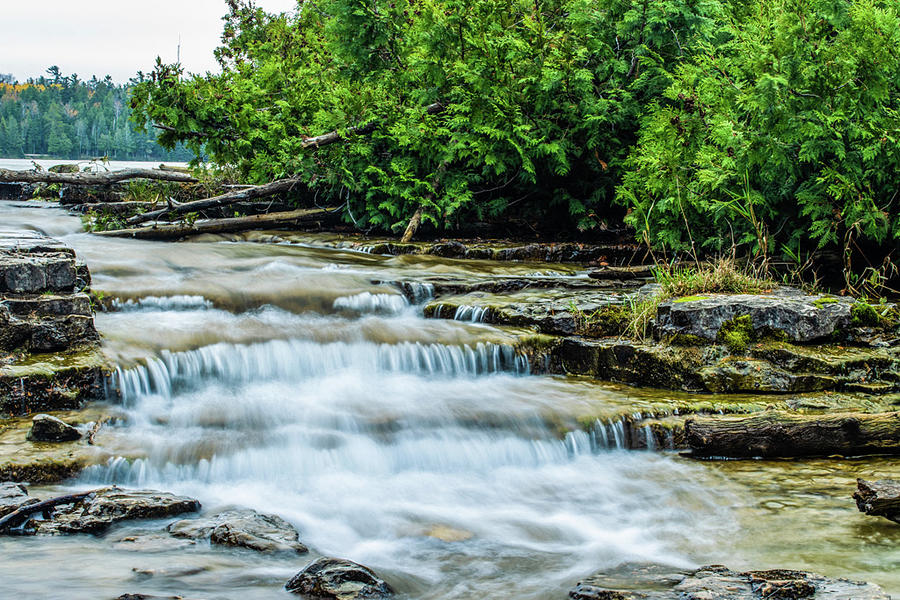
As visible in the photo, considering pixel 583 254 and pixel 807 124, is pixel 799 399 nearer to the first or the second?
pixel 807 124

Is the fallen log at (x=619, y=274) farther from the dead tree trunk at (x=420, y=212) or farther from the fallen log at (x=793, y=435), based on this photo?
the fallen log at (x=793, y=435)

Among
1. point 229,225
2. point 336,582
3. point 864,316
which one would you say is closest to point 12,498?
point 336,582

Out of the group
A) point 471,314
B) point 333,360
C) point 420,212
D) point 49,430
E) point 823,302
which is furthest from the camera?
point 420,212

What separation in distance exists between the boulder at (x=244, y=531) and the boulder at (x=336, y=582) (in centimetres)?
65

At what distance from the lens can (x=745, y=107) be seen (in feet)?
30.1

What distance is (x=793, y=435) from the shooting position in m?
5.89

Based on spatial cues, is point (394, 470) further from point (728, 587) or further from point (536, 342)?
point (728, 587)

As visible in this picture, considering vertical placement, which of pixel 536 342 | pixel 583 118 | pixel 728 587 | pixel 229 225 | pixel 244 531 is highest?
pixel 583 118

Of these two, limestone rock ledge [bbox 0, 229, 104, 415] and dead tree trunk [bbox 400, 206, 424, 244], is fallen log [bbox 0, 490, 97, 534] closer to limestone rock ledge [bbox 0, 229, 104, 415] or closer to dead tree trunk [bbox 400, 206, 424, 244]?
limestone rock ledge [bbox 0, 229, 104, 415]

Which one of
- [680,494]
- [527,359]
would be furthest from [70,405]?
[680,494]

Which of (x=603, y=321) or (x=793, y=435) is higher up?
(x=603, y=321)

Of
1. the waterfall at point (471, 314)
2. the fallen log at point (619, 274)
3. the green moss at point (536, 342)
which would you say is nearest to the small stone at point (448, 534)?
the green moss at point (536, 342)

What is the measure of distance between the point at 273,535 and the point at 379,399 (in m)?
2.54

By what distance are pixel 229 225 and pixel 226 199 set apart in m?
0.54
